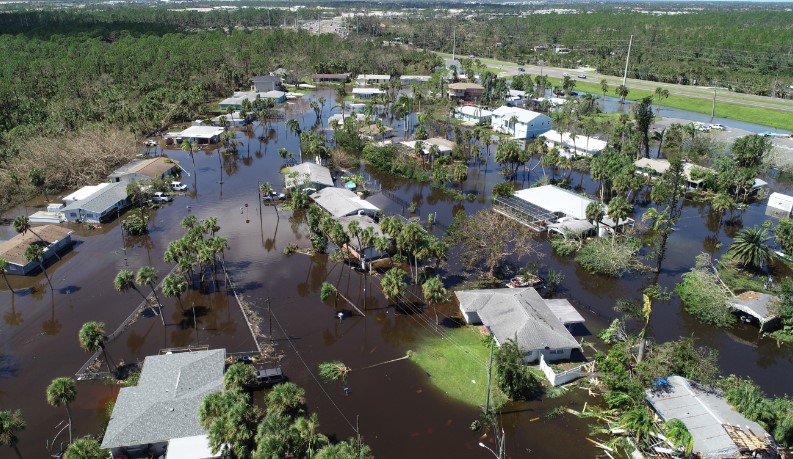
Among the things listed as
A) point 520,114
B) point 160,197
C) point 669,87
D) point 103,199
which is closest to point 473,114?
point 520,114

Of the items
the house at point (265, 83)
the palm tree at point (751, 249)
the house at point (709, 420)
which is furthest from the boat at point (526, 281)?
the house at point (265, 83)

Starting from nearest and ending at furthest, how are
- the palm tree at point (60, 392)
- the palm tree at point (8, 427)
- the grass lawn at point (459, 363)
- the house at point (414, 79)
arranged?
1. the palm tree at point (8, 427)
2. the palm tree at point (60, 392)
3. the grass lawn at point (459, 363)
4. the house at point (414, 79)

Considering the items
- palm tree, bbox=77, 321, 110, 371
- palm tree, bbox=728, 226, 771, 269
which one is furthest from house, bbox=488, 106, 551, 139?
palm tree, bbox=77, 321, 110, 371

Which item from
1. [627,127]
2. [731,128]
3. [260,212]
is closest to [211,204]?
[260,212]

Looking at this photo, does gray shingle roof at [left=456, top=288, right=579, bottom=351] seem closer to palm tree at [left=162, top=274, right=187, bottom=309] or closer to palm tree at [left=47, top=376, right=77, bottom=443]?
palm tree at [left=162, top=274, right=187, bottom=309]

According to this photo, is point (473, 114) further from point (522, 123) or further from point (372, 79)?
point (372, 79)

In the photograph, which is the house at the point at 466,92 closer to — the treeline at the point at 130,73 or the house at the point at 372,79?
the house at the point at 372,79
